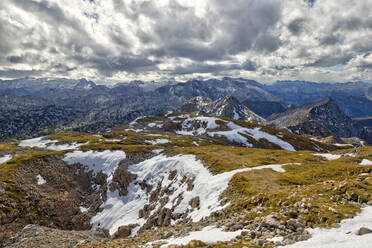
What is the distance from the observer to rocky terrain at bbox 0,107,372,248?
16.2 meters

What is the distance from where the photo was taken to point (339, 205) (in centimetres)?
1605

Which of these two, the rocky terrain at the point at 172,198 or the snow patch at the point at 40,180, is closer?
the rocky terrain at the point at 172,198

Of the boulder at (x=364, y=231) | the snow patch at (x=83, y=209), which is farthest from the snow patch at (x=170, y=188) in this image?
the boulder at (x=364, y=231)

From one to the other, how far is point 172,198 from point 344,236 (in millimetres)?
36348

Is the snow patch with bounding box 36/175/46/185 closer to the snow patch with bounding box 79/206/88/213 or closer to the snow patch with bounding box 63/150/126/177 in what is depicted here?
the snow patch with bounding box 63/150/126/177

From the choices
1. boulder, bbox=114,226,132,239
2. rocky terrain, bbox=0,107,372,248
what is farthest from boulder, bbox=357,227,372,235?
boulder, bbox=114,226,132,239

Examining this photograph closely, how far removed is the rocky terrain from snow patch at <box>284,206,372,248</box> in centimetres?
39

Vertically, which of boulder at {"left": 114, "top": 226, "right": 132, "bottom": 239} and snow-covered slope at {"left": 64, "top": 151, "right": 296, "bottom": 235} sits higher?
snow-covered slope at {"left": 64, "top": 151, "right": 296, "bottom": 235}

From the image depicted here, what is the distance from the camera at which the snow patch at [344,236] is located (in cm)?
1084

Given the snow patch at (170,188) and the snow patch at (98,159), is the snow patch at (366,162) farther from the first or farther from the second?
the snow patch at (98,159)

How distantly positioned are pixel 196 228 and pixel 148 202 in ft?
113

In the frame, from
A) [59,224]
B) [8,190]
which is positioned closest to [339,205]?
[59,224]

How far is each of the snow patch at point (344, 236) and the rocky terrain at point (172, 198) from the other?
15.5 inches

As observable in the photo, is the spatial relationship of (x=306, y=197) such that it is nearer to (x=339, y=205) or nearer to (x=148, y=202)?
(x=339, y=205)
